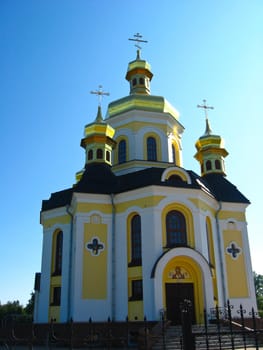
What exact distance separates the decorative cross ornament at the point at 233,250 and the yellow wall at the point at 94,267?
639 cm

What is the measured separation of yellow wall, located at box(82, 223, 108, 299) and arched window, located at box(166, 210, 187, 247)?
3.03 metres

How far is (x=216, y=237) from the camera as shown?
19391mm

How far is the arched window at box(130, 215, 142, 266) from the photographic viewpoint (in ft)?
56.7

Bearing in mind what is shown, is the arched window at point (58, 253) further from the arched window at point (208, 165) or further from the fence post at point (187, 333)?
the fence post at point (187, 333)

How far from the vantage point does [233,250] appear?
19625mm

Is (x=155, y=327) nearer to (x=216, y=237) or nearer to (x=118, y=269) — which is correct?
(x=118, y=269)

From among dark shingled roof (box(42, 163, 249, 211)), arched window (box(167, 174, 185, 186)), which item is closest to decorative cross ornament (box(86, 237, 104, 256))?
dark shingled roof (box(42, 163, 249, 211))

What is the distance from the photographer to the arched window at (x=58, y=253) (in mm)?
19438

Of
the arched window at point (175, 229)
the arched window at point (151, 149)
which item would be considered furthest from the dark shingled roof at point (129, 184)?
the arched window at point (151, 149)

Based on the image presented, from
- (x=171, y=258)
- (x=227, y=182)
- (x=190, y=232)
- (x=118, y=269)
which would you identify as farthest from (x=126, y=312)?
(x=227, y=182)

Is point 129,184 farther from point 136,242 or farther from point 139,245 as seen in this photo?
point 139,245

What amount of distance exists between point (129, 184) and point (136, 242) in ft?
9.27

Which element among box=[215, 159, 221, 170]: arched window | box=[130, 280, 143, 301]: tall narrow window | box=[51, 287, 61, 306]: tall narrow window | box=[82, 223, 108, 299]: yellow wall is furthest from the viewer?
box=[215, 159, 221, 170]: arched window

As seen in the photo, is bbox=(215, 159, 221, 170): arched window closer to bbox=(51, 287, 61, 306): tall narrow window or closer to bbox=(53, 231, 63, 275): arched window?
bbox=(53, 231, 63, 275): arched window
